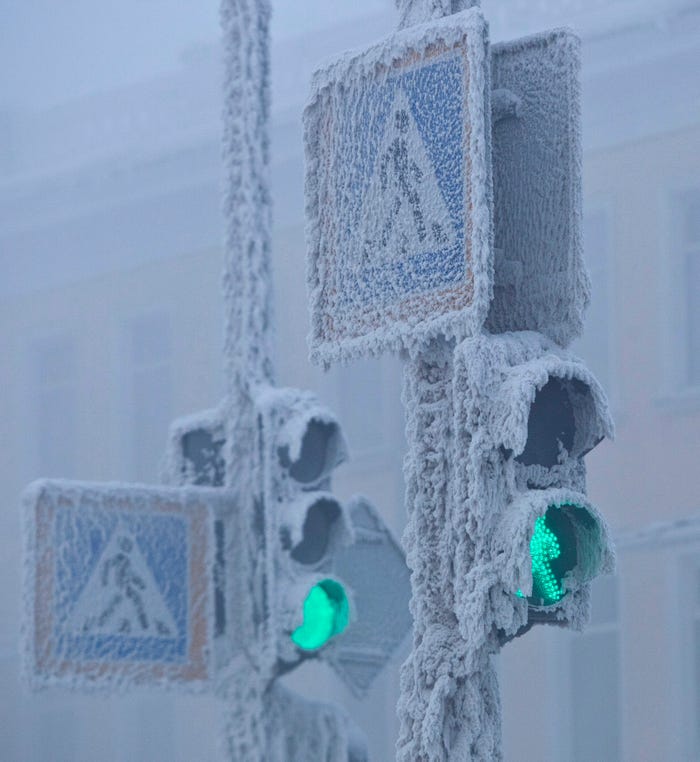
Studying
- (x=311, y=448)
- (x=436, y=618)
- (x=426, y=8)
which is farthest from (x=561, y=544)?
(x=311, y=448)

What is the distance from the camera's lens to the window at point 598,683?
12.4 meters

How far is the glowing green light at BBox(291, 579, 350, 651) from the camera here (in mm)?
6414

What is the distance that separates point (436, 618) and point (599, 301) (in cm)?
906

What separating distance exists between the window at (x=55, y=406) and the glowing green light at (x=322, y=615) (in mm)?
10838

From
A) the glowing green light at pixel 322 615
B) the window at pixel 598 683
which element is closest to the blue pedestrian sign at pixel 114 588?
the glowing green light at pixel 322 615

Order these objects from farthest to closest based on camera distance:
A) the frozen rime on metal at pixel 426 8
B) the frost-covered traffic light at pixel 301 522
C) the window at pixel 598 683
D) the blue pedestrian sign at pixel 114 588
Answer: the window at pixel 598 683
the frost-covered traffic light at pixel 301 522
the blue pedestrian sign at pixel 114 588
the frozen rime on metal at pixel 426 8

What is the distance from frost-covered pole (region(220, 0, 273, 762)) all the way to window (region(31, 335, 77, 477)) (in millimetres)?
10523

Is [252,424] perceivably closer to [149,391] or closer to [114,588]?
[114,588]

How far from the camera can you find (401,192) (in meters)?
4.38

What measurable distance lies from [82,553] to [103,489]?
21cm

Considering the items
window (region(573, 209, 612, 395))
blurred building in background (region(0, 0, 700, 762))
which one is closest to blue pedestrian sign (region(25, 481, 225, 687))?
blurred building in background (region(0, 0, 700, 762))

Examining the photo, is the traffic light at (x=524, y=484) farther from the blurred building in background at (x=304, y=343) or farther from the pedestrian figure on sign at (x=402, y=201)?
the blurred building in background at (x=304, y=343)

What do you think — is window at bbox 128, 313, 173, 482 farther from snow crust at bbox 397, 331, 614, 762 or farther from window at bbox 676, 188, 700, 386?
snow crust at bbox 397, 331, 614, 762

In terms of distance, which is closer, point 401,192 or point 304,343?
point 401,192
